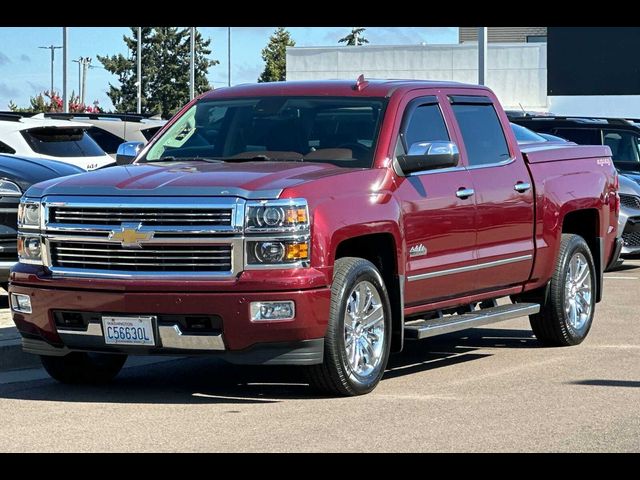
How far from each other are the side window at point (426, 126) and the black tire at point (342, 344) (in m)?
1.22

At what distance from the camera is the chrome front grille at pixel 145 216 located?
26.7 ft

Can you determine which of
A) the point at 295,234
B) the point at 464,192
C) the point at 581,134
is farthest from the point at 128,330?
the point at 581,134

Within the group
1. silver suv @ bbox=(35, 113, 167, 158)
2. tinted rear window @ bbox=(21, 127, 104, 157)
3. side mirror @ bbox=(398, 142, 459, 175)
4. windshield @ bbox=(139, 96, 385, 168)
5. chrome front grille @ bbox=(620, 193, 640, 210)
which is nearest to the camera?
side mirror @ bbox=(398, 142, 459, 175)

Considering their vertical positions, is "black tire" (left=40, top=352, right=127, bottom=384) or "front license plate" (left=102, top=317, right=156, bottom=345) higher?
"front license plate" (left=102, top=317, right=156, bottom=345)

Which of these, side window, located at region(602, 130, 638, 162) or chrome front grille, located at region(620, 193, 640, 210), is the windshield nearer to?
chrome front grille, located at region(620, 193, 640, 210)

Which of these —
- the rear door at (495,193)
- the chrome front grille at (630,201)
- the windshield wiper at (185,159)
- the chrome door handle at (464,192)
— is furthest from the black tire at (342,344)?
the chrome front grille at (630,201)

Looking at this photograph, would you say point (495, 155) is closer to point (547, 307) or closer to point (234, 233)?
point (547, 307)

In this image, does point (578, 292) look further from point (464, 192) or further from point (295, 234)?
point (295, 234)

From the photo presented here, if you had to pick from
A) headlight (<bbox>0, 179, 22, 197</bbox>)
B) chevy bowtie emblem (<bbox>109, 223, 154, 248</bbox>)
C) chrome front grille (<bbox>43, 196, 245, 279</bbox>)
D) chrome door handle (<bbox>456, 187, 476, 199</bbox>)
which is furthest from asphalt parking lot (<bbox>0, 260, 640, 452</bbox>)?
headlight (<bbox>0, 179, 22, 197</bbox>)

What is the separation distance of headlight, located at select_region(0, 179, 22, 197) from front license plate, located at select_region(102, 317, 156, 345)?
4.13 m

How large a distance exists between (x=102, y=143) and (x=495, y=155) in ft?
38.1

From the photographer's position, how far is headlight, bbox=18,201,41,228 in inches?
344

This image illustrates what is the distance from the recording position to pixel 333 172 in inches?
345
